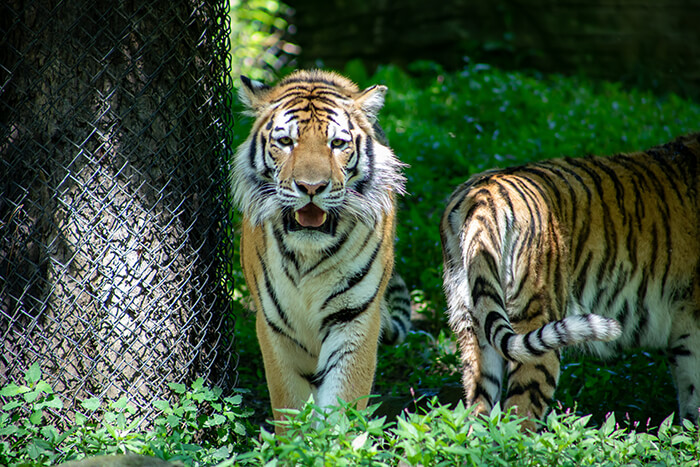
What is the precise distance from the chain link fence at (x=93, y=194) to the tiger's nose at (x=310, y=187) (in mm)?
745

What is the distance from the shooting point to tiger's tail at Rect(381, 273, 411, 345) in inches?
159

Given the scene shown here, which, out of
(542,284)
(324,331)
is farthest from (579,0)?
(324,331)

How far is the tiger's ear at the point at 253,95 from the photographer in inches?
136

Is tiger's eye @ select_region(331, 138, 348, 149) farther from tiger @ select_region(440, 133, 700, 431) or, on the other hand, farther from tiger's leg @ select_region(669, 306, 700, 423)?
tiger's leg @ select_region(669, 306, 700, 423)

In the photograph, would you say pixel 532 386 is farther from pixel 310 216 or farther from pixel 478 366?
pixel 310 216

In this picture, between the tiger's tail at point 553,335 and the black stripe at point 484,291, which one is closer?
the tiger's tail at point 553,335

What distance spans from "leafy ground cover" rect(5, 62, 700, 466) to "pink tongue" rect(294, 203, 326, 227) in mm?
822

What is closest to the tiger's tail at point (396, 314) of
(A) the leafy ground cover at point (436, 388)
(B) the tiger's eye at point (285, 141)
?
(A) the leafy ground cover at point (436, 388)

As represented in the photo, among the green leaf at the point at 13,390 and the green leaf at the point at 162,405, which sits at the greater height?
the green leaf at the point at 162,405

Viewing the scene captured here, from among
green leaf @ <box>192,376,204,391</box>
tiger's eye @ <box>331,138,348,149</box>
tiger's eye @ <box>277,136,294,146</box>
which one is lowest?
green leaf @ <box>192,376,204,391</box>

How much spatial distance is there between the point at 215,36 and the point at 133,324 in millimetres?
1463

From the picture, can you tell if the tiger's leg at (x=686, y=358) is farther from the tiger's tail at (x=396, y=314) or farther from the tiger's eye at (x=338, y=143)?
the tiger's eye at (x=338, y=143)

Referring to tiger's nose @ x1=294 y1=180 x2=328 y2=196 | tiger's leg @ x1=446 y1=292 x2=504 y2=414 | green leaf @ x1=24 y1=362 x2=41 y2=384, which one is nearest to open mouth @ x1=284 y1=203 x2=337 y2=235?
tiger's nose @ x1=294 y1=180 x2=328 y2=196

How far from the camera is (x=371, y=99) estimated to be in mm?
3457
